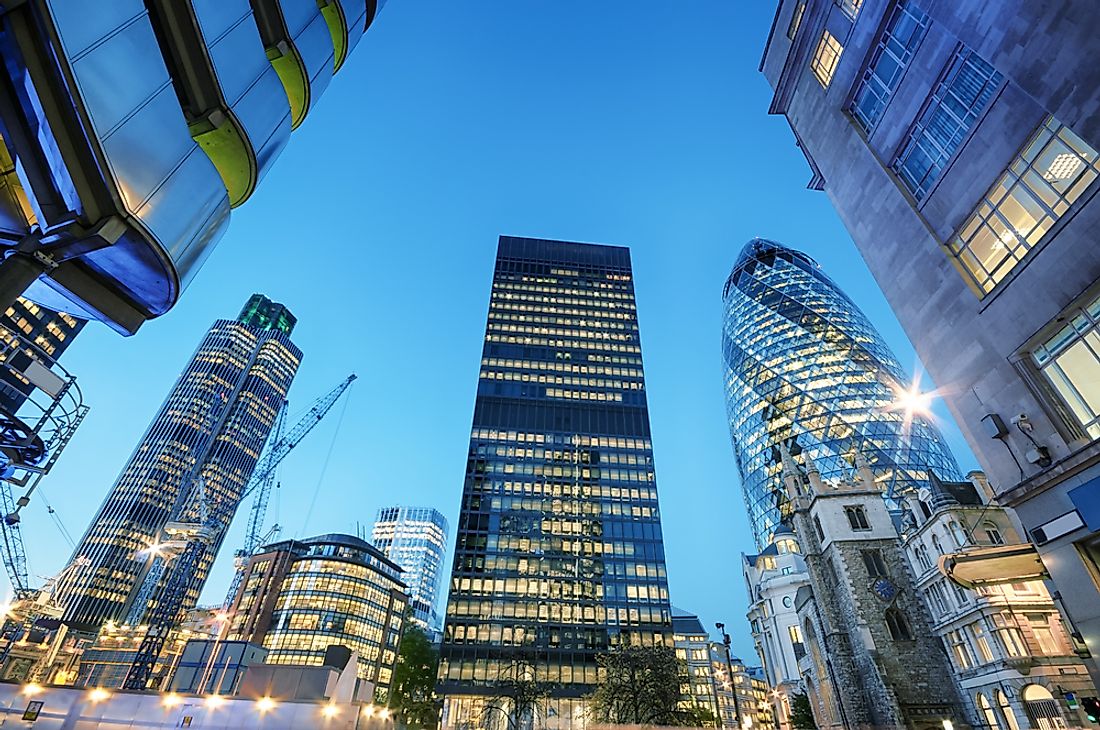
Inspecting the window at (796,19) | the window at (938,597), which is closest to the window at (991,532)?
the window at (938,597)

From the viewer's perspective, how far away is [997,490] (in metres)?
19.2

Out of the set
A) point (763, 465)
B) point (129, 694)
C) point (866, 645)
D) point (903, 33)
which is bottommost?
point (129, 694)

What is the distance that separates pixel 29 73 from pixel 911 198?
29.0 meters

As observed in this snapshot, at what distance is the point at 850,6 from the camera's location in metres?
26.3

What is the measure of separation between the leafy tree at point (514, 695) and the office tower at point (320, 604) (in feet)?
96.4

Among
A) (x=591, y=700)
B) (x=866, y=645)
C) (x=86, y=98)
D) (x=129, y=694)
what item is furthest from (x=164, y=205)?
(x=591, y=700)

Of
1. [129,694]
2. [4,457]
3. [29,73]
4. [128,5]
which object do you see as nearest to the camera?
[29,73]

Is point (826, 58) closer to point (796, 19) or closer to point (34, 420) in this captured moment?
point (796, 19)

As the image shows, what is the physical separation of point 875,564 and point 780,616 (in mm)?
32372

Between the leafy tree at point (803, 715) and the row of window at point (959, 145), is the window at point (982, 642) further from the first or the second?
the row of window at point (959, 145)

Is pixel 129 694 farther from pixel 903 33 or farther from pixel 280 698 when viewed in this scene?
pixel 903 33

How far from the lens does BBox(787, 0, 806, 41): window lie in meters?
30.5

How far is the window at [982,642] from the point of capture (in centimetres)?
3766

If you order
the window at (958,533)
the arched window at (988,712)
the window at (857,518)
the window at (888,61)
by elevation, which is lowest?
the arched window at (988,712)
